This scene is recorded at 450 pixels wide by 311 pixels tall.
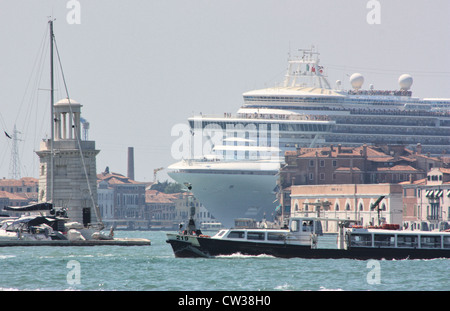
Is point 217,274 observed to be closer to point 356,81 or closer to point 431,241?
point 431,241

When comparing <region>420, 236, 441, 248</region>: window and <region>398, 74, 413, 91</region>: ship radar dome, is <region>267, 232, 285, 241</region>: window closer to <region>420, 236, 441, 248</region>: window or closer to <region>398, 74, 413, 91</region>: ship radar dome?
<region>420, 236, 441, 248</region>: window

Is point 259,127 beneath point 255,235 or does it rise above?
above

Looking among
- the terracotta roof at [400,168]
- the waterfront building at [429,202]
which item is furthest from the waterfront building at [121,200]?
the waterfront building at [429,202]

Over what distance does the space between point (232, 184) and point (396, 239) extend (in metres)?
66.7

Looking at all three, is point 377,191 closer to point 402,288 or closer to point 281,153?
point 281,153

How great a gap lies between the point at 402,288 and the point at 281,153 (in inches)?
3416

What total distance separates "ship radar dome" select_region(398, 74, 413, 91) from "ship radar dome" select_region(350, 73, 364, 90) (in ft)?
16.0

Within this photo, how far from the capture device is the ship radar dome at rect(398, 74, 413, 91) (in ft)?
465

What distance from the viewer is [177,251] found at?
49.4 metres

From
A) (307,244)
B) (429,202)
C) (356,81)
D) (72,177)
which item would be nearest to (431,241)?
(307,244)

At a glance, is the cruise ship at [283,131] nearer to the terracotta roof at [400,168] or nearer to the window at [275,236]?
the terracotta roof at [400,168]

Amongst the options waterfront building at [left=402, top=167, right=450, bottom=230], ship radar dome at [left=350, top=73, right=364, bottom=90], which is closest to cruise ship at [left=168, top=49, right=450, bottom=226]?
ship radar dome at [left=350, top=73, right=364, bottom=90]

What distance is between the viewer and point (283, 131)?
125 meters
